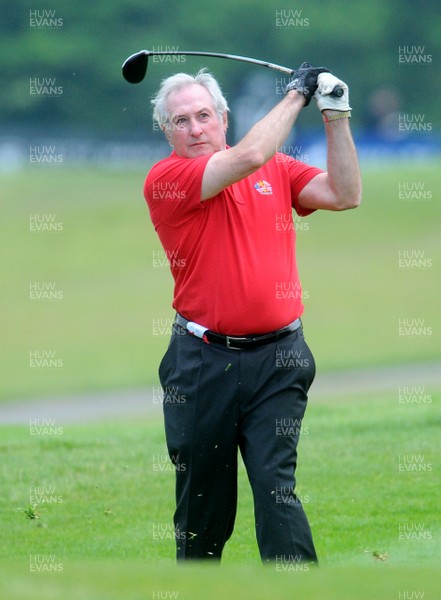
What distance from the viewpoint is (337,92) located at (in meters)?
5.34

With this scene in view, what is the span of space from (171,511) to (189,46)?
43.0m

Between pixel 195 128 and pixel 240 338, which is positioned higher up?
pixel 195 128

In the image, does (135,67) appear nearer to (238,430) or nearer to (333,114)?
(333,114)

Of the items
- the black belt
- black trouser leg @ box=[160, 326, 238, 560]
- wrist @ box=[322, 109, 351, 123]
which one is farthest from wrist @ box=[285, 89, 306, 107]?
black trouser leg @ box=[160, 326, 238, 560]

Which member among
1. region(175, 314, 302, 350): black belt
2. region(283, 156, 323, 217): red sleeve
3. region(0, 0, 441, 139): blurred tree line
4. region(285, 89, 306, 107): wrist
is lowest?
region(175, 314, 302, 350): black belt

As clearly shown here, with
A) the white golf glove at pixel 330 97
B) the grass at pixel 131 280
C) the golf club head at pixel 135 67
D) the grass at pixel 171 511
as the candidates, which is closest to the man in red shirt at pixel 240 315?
the white golf glove at pixel 330 97

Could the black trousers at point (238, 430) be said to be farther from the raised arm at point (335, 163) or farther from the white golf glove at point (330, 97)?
the white golf glove at point (330, 97)

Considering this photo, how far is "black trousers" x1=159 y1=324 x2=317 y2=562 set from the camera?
5281mm

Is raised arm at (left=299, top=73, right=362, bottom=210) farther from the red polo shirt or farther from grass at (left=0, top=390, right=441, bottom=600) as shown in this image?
grass at (left=0, top=390, right=441, bottom=600)

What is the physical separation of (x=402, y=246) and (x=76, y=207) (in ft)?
32.2

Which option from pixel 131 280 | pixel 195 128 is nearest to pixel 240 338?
pixel 195 128

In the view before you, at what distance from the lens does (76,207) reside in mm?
35281

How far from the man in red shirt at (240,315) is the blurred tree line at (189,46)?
42.0 meters

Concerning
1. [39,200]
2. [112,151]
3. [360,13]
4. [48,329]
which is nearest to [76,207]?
[39,200]
